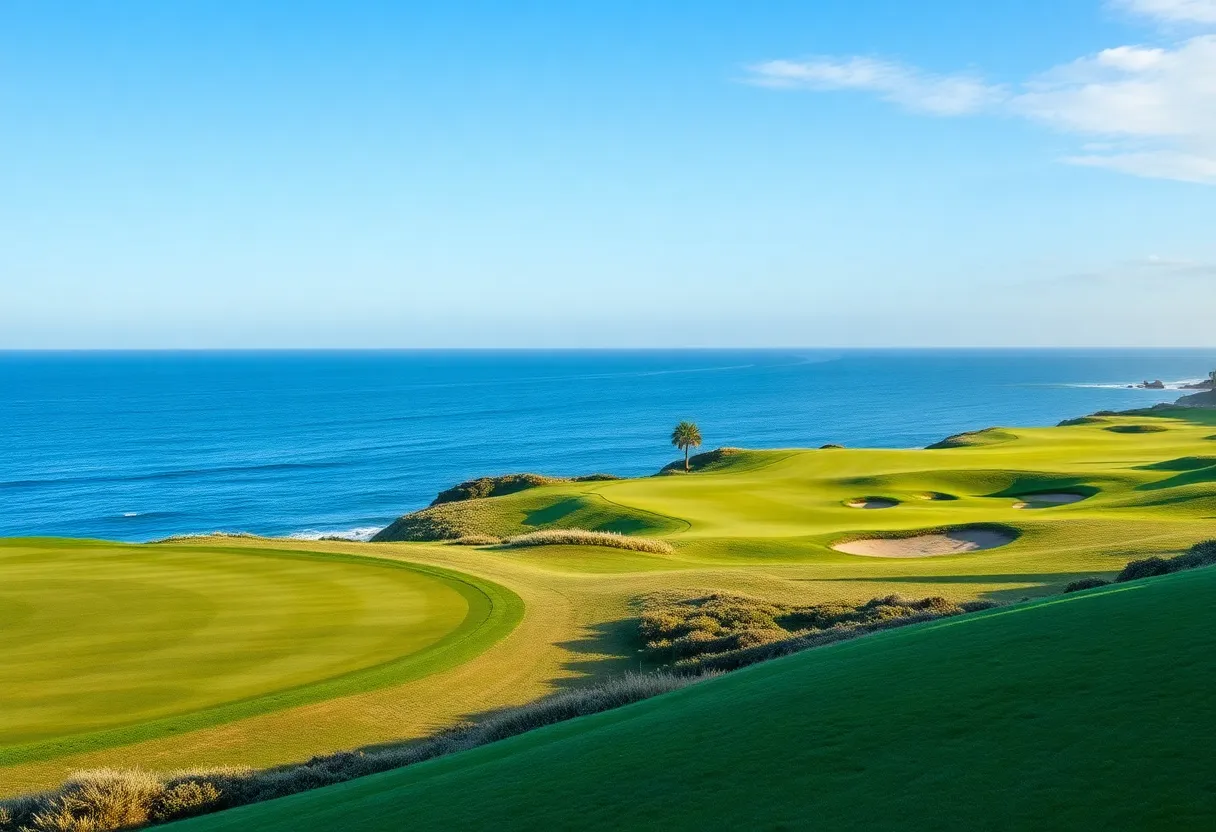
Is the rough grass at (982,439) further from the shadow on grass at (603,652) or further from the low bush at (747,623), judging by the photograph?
the shadow on grass at (603,652)

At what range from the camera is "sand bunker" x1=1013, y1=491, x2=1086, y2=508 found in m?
39.6

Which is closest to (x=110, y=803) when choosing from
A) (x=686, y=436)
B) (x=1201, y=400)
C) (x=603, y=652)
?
(x=603, y=652)

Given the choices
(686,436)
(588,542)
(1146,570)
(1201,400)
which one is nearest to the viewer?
(1146,570)

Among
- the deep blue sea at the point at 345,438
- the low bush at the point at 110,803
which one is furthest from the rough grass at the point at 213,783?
the deep blue sea at the point at 345,438

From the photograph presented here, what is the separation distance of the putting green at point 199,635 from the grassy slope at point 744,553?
0.58m

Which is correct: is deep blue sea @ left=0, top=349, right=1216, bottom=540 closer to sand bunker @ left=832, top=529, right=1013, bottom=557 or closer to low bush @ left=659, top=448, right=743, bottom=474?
low bush @ left=659, top=448, right=743, bottom=474

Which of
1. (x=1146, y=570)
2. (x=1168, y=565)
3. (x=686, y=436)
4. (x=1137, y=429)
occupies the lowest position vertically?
(x=686, y=436)

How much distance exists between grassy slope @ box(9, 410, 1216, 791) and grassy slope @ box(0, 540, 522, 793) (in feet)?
1.47

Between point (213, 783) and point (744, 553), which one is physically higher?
point (213, 783)

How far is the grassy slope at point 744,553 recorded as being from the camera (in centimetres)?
1235

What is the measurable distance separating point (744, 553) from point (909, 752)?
22.2 meters

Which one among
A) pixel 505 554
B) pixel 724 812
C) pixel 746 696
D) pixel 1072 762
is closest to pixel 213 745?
pixel 746 696

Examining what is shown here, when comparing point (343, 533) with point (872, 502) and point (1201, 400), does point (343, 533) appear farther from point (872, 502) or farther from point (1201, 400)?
point (1201, 400)

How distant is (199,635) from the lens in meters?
15.4
